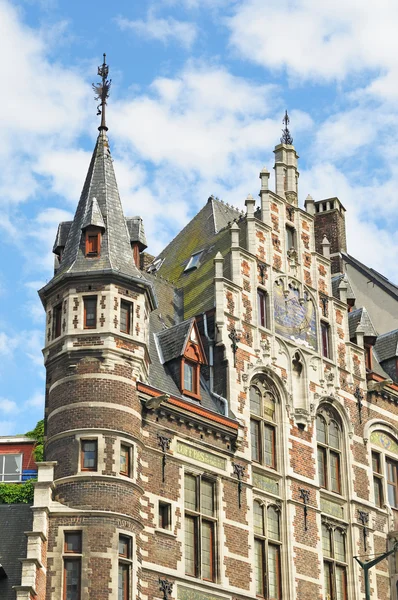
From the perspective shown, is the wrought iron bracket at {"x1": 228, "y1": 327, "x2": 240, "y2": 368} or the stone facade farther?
the wrought iron bracket at {"x1": 228, "y1": 327, "x2": 240, "y2": 368}

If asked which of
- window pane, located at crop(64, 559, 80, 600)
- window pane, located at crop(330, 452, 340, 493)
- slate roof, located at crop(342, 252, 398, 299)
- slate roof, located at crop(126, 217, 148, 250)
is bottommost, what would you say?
window pane, located at crop(64, 559, 80, 600)

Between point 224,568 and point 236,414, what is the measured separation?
5568 mm

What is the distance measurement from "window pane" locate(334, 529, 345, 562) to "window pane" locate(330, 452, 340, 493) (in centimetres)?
162

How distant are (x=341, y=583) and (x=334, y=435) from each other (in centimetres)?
559

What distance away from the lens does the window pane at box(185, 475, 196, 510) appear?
4325 cm

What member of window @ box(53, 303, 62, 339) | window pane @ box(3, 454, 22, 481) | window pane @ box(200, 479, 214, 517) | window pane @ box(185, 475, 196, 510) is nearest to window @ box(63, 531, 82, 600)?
window pane @ box(185, 475, 196, 510)

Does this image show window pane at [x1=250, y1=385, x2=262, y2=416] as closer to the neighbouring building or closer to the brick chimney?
the neighbouring building

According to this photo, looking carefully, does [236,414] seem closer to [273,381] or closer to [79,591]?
[273,381]

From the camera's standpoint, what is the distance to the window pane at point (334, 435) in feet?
164

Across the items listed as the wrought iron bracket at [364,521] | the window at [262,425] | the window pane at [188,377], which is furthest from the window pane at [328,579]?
the window pane at [188,377]

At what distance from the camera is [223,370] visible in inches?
1834

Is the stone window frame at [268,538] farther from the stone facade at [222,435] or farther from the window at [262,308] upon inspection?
the window at [262,308]

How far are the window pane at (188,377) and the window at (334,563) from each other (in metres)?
7.26

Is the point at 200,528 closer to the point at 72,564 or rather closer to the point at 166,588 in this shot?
the point at 166,588
